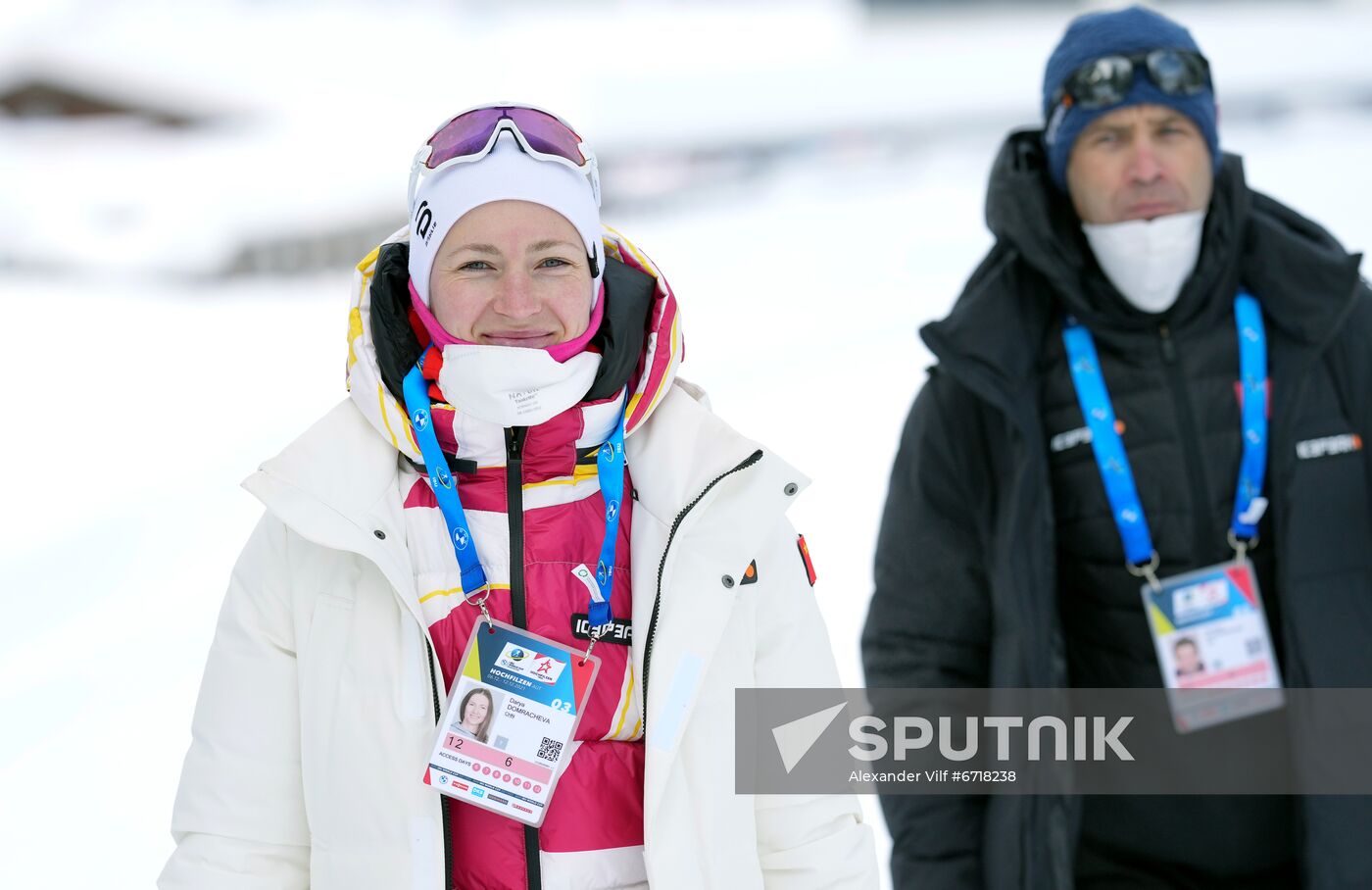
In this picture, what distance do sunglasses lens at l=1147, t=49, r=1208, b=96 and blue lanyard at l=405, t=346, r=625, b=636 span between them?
1118 millimetres

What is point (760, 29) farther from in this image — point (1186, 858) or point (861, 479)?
point (1186, 858)

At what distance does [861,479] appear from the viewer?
13.2ft

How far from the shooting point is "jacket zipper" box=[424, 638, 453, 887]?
4.32 feet

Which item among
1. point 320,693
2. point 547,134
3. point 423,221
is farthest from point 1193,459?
point 320,693

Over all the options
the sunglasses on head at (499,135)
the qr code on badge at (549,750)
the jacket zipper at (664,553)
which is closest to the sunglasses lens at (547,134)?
the sunglasses on head at (499,135)

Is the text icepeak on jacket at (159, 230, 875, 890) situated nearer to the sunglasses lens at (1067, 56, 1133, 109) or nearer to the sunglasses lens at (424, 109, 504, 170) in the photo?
the sunglasses lens at (424, 109, 504, 170)

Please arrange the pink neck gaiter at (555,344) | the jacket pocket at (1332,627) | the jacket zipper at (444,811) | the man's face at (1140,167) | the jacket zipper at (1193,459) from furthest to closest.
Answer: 1. the man's face at (1140,167)
2. the jacket zipper at (1193,459)
3. the jacket pocket at (1332,627)
4. the pink neck gaiter at (555,344)
5. the jacket zipper at (444,811)

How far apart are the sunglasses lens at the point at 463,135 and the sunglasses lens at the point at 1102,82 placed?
0.97 m

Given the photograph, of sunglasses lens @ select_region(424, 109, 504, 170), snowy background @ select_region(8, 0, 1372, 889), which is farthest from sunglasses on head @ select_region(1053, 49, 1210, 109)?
snowy background @ select_region(8, 0, 1372, 889)

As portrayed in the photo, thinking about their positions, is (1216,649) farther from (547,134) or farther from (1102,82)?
(547,134)

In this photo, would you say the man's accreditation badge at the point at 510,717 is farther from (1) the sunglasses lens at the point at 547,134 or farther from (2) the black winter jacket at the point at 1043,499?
(2) the black winter jacket at the point at 1043,499

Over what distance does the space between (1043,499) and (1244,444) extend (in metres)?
0.29

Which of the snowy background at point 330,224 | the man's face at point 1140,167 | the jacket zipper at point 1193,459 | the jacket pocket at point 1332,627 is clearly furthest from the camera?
the snowy background at point 330,224

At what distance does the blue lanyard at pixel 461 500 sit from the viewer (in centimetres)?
138
